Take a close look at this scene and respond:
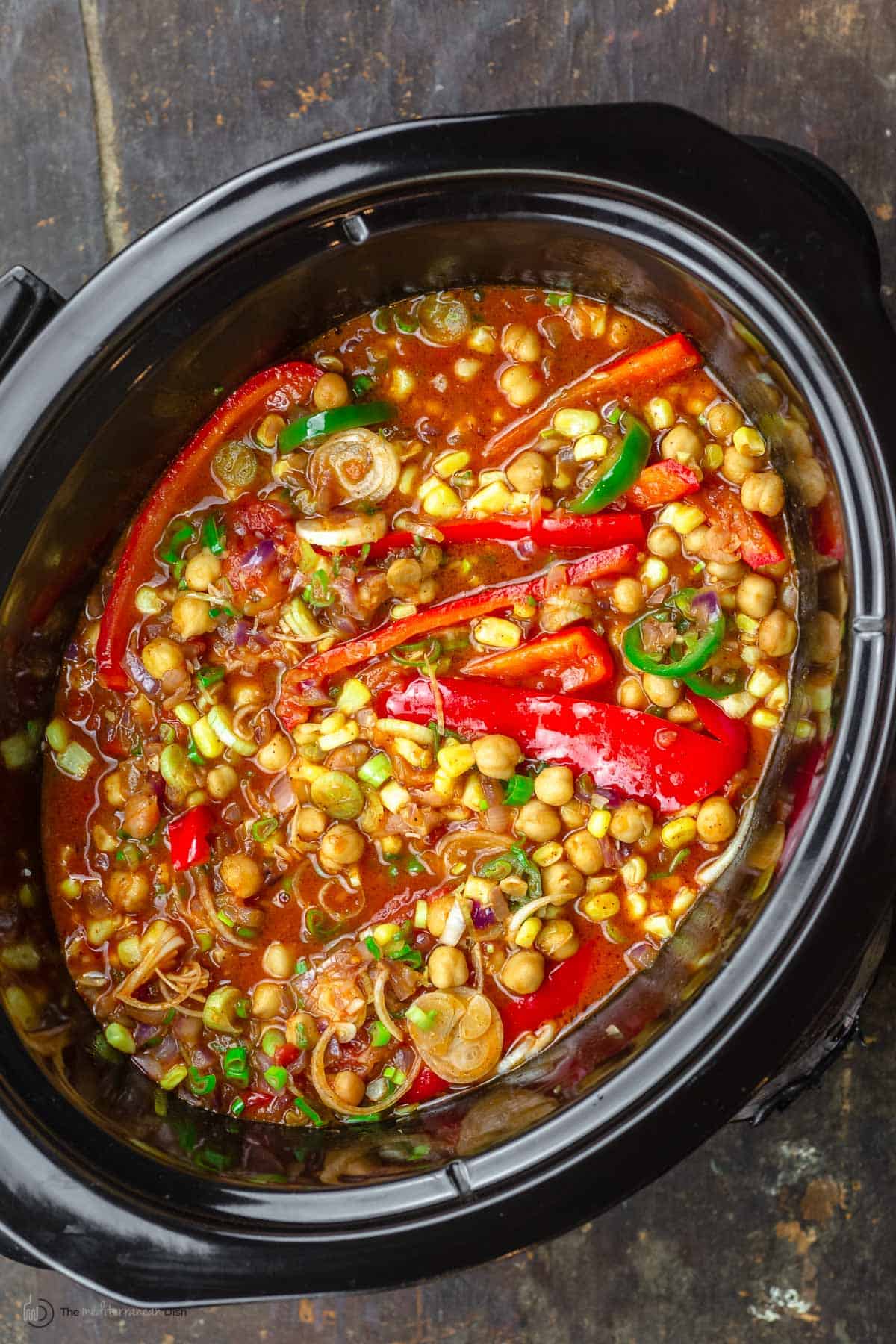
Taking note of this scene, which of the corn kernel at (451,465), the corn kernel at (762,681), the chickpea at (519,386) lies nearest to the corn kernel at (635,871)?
the corn kernel at (762,681)

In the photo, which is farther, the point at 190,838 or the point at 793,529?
the point at 190,838

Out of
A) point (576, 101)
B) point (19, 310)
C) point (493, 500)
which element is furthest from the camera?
point (576, 101)

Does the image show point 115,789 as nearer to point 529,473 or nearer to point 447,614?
point 447,614

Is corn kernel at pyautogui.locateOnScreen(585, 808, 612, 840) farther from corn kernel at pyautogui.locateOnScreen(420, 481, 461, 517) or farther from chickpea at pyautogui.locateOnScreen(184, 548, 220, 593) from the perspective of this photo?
chickpea at pyautogui.locateOnScreen(184, 548, 220, 593)

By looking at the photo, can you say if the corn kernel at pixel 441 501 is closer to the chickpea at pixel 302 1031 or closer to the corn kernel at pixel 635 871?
the corn kernel at pixel 635 871

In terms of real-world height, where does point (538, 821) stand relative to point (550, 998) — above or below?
above

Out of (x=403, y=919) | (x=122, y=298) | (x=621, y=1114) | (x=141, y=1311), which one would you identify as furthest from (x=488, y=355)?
(x=141, y=1311)

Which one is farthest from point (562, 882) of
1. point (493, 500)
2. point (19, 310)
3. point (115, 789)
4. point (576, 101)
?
point (576, 101)
